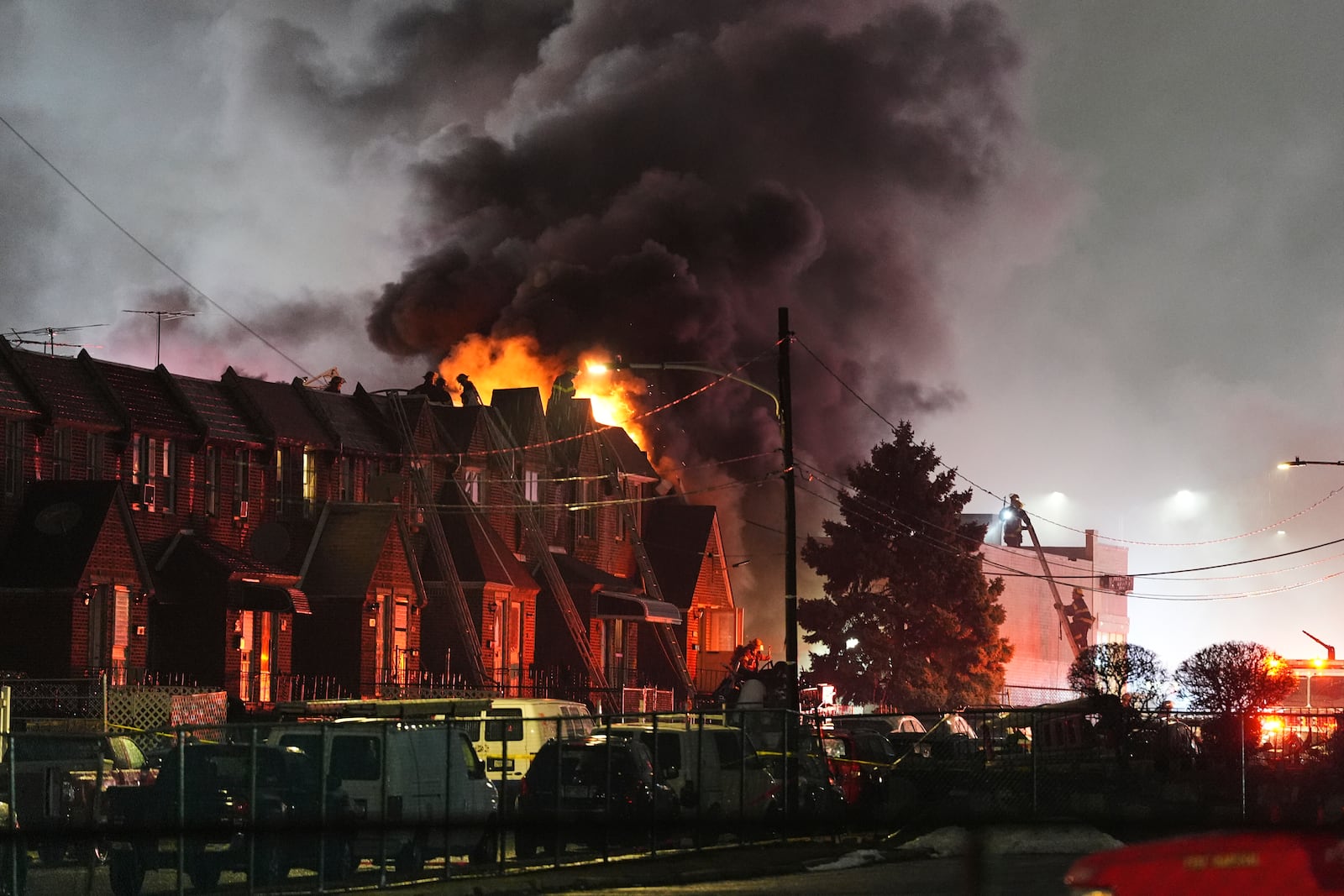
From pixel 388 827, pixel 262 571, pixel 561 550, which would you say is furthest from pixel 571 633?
pixel 388 827

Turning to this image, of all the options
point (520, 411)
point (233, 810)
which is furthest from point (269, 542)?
point (233, 810)

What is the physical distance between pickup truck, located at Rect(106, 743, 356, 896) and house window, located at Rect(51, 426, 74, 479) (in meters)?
24.3

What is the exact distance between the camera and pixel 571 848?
22281 mm

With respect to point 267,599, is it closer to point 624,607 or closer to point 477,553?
point 477,553

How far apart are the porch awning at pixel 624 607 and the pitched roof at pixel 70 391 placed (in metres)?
17.7

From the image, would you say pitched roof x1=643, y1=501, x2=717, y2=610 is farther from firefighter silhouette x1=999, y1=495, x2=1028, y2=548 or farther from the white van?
the white van

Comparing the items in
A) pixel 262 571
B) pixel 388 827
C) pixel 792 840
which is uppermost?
pixel 262 571

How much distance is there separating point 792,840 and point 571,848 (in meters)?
3.87

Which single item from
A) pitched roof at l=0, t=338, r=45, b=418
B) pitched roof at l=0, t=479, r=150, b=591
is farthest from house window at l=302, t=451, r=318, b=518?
pitched roof at l=0, t=338, r=45, b=418

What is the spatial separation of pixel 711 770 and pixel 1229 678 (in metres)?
21.9

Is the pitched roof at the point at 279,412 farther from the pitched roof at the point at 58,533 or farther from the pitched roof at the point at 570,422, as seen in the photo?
the pitched roof at the point at 570,422

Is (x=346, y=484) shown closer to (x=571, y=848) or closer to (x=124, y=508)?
(x=124, y=508)

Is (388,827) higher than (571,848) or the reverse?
higher

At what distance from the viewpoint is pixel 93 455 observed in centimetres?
4400
